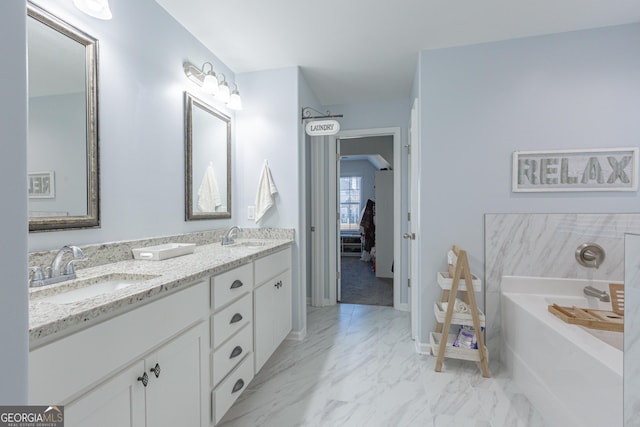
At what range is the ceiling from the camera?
1823mm

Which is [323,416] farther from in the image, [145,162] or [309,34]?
[309,34]

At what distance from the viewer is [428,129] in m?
2.33

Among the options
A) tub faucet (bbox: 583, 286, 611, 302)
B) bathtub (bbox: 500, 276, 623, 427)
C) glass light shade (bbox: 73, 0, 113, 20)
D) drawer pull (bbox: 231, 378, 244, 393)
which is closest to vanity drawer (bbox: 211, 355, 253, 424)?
drawer pull (bbox: 231, 378, 244, 393)

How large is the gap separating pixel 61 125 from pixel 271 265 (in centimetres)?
138

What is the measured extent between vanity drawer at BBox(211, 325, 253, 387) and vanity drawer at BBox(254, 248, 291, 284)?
1.09ft

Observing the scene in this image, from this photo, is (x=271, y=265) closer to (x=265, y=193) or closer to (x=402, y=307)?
(x=265, y=193)

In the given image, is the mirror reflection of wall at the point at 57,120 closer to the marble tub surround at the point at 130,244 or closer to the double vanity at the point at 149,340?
the marble tub surround at the point at 130,244

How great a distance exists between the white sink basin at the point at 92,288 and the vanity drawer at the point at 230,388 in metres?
0.67

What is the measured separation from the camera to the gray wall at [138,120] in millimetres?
1440

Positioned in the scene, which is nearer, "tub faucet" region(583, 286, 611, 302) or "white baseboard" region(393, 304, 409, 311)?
"tub faucet" region(583, 286, 611, 302)

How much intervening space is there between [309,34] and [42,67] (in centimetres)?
162

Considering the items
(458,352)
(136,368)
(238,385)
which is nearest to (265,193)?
(238,385)

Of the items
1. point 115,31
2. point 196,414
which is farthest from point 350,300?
point 115,31

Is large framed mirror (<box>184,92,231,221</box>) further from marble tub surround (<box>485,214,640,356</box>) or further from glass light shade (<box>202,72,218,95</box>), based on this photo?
marble tub surround (<box>485,214,640,356</box>)
